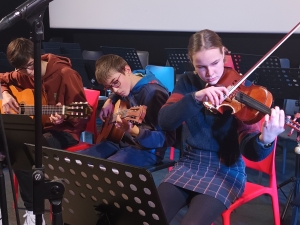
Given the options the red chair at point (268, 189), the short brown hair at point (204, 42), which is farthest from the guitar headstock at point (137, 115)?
the red chair at point (268, 189)

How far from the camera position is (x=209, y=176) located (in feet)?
5.32

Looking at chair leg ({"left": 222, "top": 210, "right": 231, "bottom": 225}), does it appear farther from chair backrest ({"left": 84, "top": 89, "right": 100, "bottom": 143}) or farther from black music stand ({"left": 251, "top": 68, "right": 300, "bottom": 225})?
chair backrest ({"left": 84, "top": 89, "right": 100, "bottom": 143})

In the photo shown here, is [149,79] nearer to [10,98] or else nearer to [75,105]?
[75,105]

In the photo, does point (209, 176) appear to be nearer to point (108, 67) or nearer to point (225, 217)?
point (225, 217)

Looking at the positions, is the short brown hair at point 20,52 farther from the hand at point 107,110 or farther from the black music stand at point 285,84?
the black music stand at point 285,84

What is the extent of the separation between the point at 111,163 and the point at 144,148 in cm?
86

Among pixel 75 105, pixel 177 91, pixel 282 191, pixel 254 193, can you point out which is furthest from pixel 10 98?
pixel 282 191

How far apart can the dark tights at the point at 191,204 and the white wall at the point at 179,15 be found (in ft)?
9.23

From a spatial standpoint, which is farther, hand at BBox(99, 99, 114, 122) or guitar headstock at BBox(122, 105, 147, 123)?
hand at BBox(99, 99, 114, 122)

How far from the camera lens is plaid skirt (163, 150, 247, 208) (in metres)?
1.56

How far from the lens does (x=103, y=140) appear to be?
Result: 2178mm

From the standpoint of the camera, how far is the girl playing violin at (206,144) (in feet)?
4.93

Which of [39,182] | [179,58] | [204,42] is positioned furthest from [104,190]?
[179,58]

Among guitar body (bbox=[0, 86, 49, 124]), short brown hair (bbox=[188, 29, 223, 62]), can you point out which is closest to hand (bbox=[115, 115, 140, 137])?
short brown hair (bbox=[188, 29, 223, 62])
